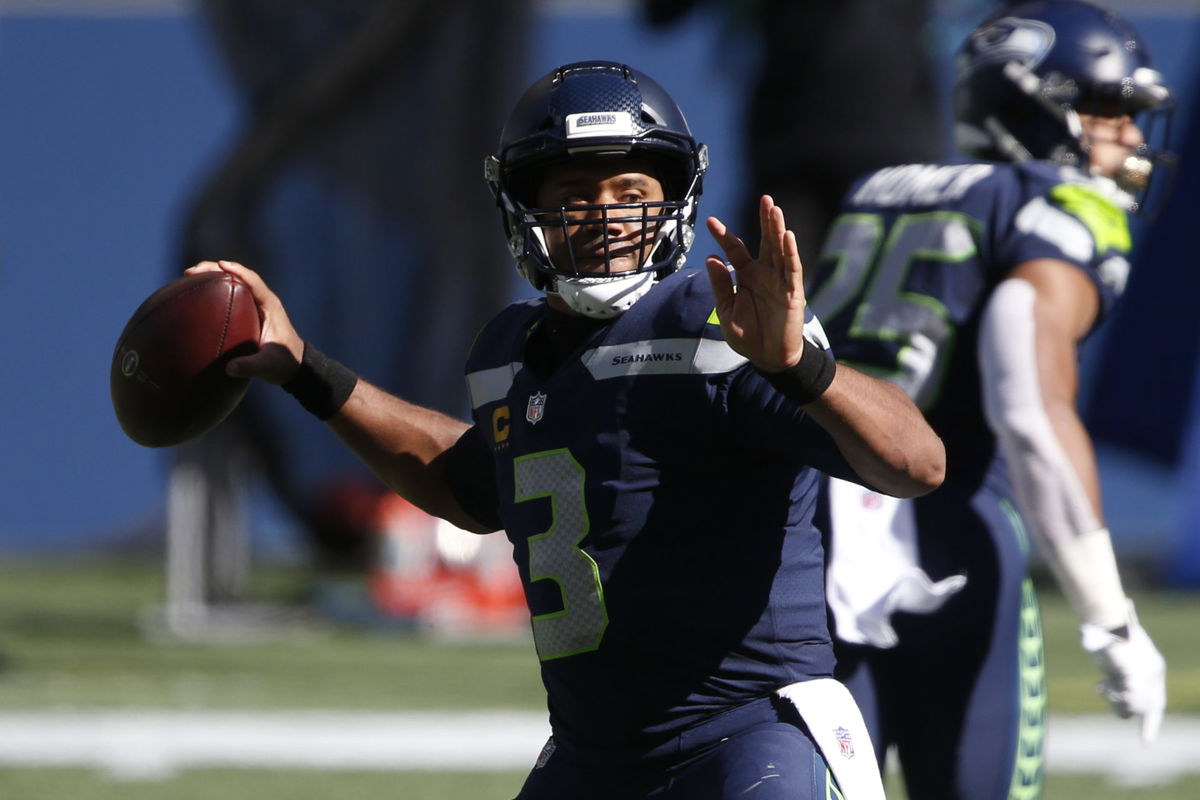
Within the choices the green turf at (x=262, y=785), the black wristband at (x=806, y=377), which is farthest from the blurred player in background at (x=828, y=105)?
the black wristband at (x=806, y=377)

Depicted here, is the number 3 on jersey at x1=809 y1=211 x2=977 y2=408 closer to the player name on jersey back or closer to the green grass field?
the player name on jersey back

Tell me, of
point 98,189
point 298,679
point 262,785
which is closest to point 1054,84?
point 262,785

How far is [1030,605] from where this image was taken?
2975 mm

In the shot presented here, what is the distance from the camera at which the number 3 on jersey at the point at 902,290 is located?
3000 mm

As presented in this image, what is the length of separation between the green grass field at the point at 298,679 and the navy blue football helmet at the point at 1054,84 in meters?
2.63

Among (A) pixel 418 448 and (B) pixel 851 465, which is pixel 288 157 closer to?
(A) pixel 418 448

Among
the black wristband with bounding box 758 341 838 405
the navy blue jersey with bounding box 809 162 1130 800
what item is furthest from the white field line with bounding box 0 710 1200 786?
the black wristband with bounding box 758 341 838 405

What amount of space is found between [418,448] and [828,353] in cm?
87

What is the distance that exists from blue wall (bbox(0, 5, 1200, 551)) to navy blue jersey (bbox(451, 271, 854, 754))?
37.4ft

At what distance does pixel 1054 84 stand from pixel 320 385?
1.52 meters

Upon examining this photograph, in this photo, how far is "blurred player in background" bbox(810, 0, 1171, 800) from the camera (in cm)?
285

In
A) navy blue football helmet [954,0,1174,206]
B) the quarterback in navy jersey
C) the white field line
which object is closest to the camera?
the quarterback in navy jersey

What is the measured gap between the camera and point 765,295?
2.09m

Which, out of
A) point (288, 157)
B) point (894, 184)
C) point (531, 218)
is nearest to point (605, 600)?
point (531, 218)
